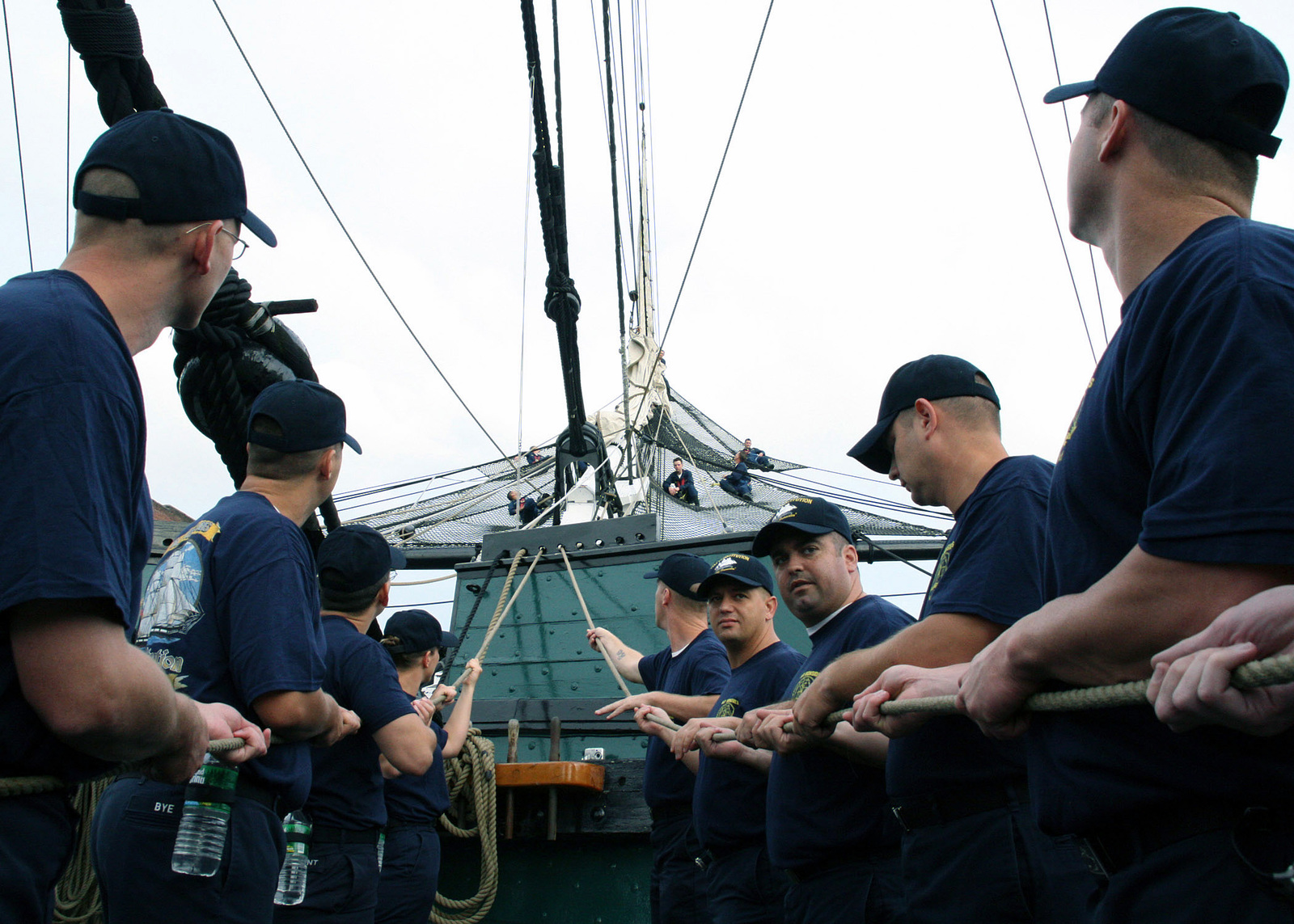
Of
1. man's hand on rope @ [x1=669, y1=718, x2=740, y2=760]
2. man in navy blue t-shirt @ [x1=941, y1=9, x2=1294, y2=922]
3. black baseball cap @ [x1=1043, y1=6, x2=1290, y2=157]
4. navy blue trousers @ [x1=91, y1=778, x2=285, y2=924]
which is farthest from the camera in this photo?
man's hand on rope @ [x1=669, y1=718, x2=740, y2=760]

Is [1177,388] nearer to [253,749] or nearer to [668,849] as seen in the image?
[253,749]

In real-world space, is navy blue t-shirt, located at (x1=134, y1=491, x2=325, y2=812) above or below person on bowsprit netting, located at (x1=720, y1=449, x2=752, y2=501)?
above

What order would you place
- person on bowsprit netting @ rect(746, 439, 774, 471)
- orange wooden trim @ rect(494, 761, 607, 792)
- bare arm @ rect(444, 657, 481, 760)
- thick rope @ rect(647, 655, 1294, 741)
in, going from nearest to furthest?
thick rope @ rect(647, 655, 1294, 741), bare arm @ rect(444, 657, 481, 760), orange wooden trim @ rect(494, 761, 607, 792), person on bowsprit netting @ rect(746, 439, 774, 471)

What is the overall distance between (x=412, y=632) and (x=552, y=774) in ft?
3.52

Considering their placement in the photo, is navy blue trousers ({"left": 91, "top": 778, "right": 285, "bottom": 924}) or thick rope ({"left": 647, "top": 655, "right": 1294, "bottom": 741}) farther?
navy blue trousers ({"left": 91, "top": 778, "right": 285, "bottom": 924})

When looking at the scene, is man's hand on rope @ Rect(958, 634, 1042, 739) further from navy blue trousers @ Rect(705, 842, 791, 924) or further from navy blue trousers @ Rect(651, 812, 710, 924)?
navy blue trousers @ Rect(651, 812, 710, 924)

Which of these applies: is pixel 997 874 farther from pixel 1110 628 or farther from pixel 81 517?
pixel 81 517

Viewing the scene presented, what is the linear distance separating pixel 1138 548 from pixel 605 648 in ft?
15.7

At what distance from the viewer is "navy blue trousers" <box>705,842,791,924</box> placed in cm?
355

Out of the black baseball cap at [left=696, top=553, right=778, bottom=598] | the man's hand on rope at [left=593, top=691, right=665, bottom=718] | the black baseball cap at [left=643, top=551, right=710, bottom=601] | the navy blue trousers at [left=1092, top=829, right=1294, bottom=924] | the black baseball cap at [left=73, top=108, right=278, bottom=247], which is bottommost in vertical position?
the man's hand on rope at [left=593, top=691, right=665, bottom=718]

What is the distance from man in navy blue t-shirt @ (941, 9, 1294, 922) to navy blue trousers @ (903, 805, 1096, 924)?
77 centimetres

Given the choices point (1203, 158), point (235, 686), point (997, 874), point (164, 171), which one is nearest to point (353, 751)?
point (235, 686)

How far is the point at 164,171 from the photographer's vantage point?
69.4 inches

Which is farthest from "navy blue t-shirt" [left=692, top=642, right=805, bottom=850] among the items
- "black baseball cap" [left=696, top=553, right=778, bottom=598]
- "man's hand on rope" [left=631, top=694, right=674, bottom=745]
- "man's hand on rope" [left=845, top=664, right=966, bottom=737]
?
"man's hand on rope" [left=845, top=664, right=966, bottom=737]
